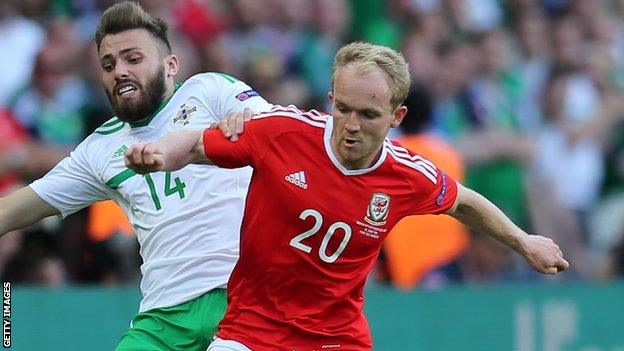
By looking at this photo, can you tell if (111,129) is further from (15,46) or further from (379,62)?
(15,46)

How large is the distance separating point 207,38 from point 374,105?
19.3 feet

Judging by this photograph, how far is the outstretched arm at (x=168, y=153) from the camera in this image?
16.6ft

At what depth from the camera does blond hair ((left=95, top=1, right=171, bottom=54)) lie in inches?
246

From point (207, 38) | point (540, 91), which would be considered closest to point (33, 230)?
point (207, 38)

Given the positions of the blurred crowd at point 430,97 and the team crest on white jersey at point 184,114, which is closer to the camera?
the team crest on white jersey at point 184,114

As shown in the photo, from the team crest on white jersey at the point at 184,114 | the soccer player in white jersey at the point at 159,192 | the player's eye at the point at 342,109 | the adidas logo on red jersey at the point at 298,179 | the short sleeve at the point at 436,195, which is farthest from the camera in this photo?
the team crest on white jersey at the point at 184,114

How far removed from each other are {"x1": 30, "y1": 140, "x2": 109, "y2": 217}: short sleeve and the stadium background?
3.02 m

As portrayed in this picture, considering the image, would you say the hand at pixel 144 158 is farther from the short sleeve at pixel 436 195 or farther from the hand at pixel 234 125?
the short sleeve at pixel 436 195

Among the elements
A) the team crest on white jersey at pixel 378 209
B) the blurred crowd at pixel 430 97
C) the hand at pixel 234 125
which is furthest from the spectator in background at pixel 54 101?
the team crest on white jersey at pixel 378 209

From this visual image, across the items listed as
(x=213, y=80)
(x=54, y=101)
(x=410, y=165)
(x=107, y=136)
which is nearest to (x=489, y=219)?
(x=410, y=165)

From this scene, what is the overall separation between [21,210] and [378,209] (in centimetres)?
174

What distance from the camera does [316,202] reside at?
217 inches

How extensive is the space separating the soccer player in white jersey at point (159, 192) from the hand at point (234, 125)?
0.53m

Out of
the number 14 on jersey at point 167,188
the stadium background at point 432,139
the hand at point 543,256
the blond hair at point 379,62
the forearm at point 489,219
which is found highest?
the blond hair at point 379,62
